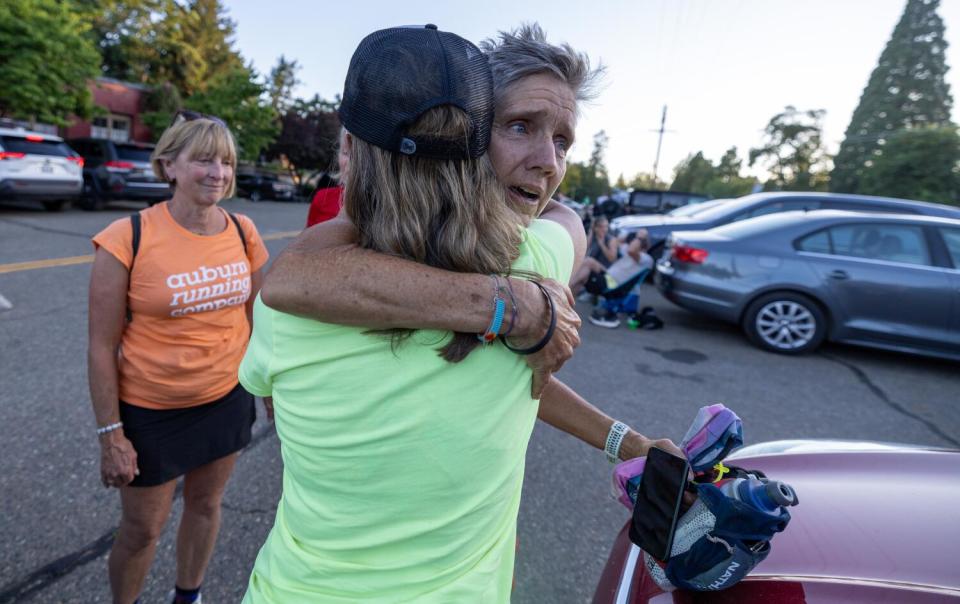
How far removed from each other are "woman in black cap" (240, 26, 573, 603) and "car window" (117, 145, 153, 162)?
15.5m

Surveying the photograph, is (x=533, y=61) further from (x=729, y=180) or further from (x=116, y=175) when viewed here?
(x=729, y=180)

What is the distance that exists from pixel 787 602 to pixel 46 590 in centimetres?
258

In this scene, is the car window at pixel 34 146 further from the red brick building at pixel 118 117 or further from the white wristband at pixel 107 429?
the red brick building at pixel 118 117

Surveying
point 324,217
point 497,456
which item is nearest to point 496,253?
point 497,456

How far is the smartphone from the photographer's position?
1010 millimetres

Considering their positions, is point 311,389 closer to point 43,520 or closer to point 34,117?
point 43,520

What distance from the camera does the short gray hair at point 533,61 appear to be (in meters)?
1.26

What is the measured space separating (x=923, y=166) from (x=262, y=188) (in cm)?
3220

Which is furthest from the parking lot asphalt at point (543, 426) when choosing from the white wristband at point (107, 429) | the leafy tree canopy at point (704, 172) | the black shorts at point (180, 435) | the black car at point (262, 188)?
the leafy tree canopy at point (704, 172)

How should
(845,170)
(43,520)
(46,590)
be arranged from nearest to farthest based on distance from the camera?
(46,590) → (43,520) → (845,170)

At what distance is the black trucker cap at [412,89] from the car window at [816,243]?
253 inches

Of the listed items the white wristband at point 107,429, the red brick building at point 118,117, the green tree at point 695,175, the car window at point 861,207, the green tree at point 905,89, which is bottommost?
the white wristband at point 107,429

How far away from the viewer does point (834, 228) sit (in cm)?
612

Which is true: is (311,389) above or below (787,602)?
above
